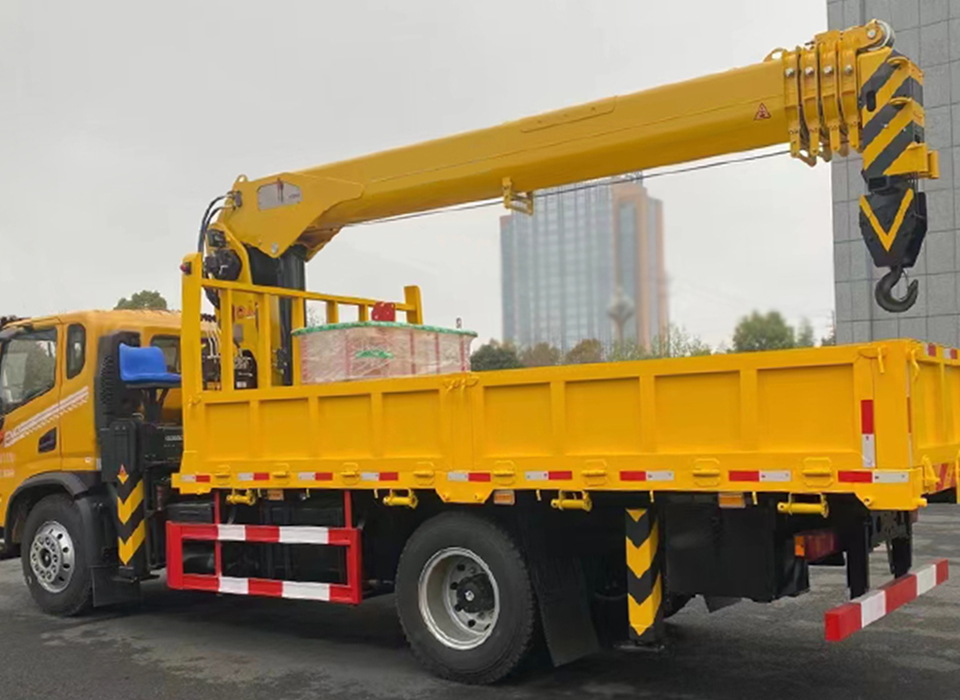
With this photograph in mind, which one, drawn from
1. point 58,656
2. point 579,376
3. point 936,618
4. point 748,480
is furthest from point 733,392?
point 58,656

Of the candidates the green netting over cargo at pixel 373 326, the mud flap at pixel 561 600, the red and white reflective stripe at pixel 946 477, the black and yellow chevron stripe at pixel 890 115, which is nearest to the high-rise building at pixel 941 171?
the green netting over cargo at pixel 373 326

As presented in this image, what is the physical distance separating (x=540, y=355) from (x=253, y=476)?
3.55m

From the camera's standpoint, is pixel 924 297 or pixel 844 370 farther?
pixel 924 297

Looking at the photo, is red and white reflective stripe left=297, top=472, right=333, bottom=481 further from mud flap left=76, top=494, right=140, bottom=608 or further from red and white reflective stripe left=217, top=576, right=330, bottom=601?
mud flap left=76, top=494, right=140, bottom=608

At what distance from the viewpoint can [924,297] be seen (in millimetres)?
19562

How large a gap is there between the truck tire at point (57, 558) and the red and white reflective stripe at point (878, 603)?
594cm

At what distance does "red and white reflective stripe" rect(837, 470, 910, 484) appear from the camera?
4625 mm

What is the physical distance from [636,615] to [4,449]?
20.0 ft

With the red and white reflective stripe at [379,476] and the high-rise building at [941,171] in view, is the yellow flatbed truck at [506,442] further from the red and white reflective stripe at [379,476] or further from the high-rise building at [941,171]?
the high-rise building at [941,171]

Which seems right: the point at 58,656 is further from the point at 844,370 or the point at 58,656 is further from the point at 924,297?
the point at 924,297

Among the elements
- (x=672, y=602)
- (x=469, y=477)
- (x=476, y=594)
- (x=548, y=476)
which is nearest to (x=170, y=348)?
(x=469, y=477)

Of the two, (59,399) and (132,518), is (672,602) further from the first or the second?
(59,399)

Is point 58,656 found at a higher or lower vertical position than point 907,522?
lower

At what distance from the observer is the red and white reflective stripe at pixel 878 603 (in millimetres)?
4836
